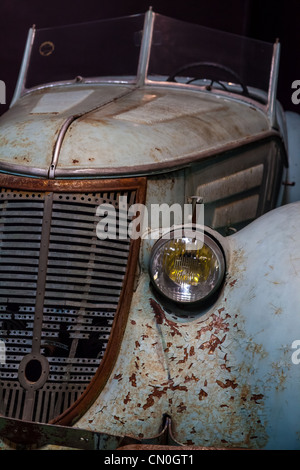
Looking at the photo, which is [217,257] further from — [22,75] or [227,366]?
[22,75]

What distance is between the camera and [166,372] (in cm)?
254

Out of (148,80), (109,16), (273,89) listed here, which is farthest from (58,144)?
(109,16)

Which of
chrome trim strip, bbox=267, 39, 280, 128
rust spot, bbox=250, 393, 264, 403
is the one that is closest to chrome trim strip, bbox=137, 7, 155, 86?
chrome trim strip, bbox=267, 39, 280, 128

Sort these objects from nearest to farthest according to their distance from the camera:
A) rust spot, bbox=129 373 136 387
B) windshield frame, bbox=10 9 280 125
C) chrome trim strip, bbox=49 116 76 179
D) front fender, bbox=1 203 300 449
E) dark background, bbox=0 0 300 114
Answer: front fender, bbox=1 203 300 449 → rust spot, bbox=129 373 136 387 → chrome trim strip, bbox=49 116 76 179 → windshield frame, bbox=10 9 280 125 → dark background, bbox=0 0 300 114

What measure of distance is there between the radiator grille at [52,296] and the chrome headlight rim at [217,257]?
229 millimetres

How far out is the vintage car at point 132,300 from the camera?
243 cm

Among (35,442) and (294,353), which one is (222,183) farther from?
(35,442)

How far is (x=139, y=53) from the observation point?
15.8 feet

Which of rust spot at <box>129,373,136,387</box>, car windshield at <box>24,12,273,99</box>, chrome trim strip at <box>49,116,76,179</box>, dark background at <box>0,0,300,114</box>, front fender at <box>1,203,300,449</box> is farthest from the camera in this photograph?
dark background at <box>0,0,300,114</box>

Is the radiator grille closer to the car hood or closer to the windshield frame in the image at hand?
the car hood

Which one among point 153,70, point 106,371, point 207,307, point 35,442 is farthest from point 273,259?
point 153,70

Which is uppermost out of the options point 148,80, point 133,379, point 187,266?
point 148,80

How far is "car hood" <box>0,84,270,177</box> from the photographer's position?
9.58ft

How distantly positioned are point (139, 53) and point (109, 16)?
11.4ft
